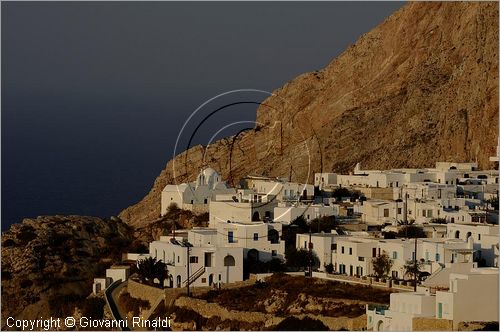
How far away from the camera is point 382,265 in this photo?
5438 centimetres

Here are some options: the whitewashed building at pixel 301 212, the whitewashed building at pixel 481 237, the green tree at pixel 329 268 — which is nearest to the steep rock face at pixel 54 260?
the whitewashed building at pixel 301 212

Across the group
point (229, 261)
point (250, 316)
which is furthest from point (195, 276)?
point (250, 316)

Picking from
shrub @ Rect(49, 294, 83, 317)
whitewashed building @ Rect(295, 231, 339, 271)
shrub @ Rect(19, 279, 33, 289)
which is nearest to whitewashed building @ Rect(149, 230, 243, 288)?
whitewashed building @ Rect(295, 231, 339, 271)

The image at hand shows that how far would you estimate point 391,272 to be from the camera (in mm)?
54625

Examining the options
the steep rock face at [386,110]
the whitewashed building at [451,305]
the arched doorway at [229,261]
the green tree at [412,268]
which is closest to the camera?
the whitewashed building at [451,305]

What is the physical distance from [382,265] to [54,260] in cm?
1539

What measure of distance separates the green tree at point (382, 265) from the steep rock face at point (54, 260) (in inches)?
410

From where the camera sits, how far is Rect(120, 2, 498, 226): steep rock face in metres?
82.4

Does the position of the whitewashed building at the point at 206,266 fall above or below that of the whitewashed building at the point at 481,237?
below

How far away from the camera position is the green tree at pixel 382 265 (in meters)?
54.2

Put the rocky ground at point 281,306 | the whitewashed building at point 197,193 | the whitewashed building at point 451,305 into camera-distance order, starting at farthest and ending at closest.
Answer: the whitewashed building at point 197,193 < the rocky ground at point 281,306 < the whitewashed building at point 451,305

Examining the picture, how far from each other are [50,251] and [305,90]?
115ft

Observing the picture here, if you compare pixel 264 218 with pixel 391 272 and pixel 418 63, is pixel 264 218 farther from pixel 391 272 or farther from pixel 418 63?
pixel 418 63

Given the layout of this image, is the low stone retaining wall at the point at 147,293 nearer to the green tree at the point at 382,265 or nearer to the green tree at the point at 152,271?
the green tree at the point at 152,271
